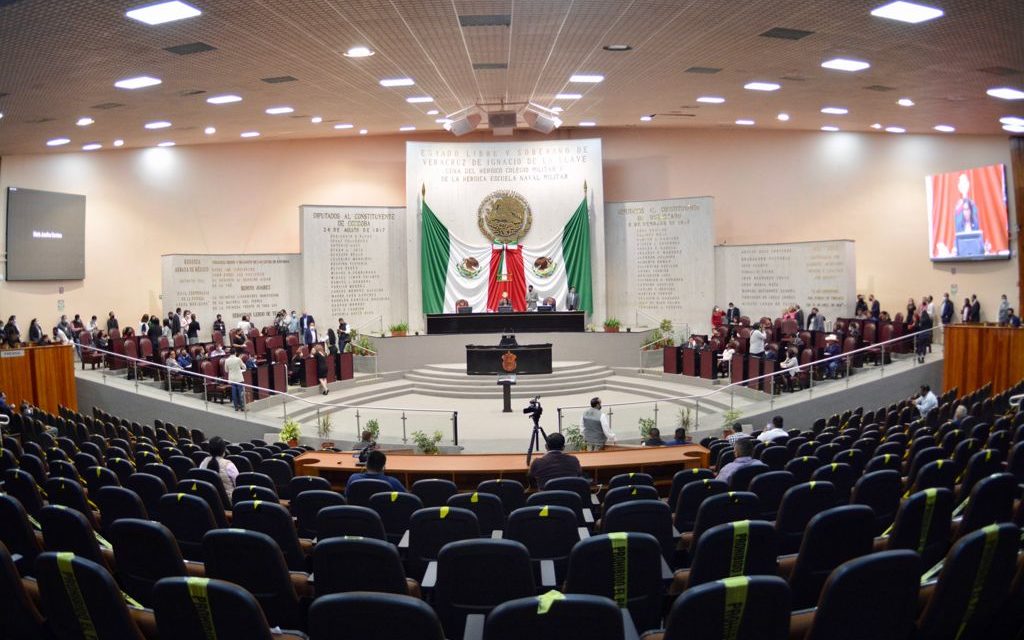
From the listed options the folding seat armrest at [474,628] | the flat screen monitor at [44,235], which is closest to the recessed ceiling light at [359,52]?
the folding seat armrest at [474,628]

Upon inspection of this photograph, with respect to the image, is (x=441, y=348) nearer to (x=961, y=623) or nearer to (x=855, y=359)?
(x=855, y=359)

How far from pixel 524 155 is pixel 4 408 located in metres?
16.8

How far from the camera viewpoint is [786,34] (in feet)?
35.9

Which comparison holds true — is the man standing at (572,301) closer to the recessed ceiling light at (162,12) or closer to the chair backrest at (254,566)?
the recessed ceiling light at (162,12)

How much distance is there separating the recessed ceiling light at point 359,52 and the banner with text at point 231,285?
1194 centimetres

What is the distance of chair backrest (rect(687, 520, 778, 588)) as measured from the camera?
11.1 ft

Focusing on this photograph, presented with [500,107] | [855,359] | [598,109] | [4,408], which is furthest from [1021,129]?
[4,408]

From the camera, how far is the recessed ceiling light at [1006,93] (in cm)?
1318

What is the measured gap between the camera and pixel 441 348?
21453 mm

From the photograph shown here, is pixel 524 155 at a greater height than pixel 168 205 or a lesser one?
greater

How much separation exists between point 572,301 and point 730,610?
72.0ft

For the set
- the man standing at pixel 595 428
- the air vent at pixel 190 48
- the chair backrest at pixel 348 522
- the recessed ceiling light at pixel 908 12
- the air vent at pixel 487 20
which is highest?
the air vent at pixel 487 20

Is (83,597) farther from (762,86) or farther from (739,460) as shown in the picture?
(762,86)

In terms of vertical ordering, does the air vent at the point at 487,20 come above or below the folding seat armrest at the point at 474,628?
above
